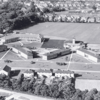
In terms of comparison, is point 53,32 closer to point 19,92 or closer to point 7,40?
point 7,40

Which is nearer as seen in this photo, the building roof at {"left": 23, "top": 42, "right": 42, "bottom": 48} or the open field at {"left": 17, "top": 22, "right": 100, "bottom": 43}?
the building roof at {"left": 23, "top": 42, "right": 42, "bottom": 48}

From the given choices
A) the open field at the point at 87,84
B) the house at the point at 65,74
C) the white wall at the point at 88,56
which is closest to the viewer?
the open field at the point at 87,84

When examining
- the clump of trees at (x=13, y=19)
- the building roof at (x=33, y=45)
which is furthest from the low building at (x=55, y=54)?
the clump of trees at (x=13, y=19)

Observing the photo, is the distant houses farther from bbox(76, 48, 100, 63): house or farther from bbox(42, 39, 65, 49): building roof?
bbox(42, 39, 65, 49): building roof

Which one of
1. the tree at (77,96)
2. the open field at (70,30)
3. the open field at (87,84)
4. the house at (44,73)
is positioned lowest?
the open field at (70,30)

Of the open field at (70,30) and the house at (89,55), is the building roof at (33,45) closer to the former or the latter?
the open field at (70,30)

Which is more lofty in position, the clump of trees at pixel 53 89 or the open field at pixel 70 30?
the clump of trees at pixel 53 89

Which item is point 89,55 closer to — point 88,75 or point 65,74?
point 88,75

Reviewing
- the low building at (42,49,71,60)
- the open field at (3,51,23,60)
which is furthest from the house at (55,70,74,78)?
the open field at (3,51,23,60)
